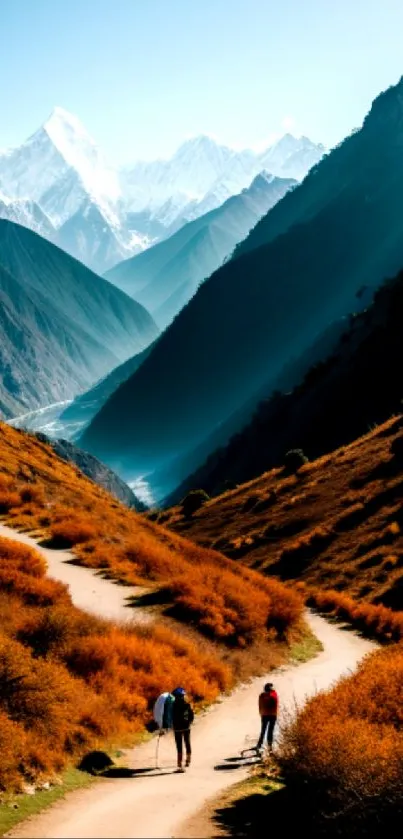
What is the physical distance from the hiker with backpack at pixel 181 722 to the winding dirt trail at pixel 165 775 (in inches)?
15.3

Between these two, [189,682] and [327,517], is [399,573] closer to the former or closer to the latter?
[327,517]

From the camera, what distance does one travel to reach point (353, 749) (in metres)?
12.5

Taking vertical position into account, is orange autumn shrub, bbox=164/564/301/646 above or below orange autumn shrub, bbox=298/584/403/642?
above

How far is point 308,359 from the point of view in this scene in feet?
589

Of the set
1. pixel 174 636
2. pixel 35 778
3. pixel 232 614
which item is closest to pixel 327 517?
pixel 232 614

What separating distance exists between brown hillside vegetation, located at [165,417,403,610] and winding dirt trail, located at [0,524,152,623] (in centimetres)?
1366

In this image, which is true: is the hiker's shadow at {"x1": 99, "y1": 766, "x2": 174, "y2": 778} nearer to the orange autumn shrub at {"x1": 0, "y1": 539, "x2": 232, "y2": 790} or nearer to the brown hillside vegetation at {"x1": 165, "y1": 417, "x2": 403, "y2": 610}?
the orange autumn shrub at {"x1": 0, "y1": 539, "x2": 232, "y2": 790}

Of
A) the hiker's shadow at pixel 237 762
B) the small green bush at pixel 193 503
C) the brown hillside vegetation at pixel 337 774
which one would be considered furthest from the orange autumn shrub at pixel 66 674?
the small green bush at pixel 193 503

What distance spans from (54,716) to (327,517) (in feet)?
120

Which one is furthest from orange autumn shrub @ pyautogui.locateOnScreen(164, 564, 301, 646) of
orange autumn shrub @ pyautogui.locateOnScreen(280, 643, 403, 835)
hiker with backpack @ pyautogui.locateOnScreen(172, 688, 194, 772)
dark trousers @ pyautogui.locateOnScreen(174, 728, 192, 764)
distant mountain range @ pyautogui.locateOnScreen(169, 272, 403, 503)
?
distant mountain range @ pyautogui.locateOnScreen(169, 272, 403, 503)

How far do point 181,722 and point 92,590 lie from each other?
1144 centimetres

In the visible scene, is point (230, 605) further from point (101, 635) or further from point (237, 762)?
point (237, 762)

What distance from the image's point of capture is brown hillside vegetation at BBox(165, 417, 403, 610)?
4060cm

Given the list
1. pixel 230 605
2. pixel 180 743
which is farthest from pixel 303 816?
pixel 230 605
